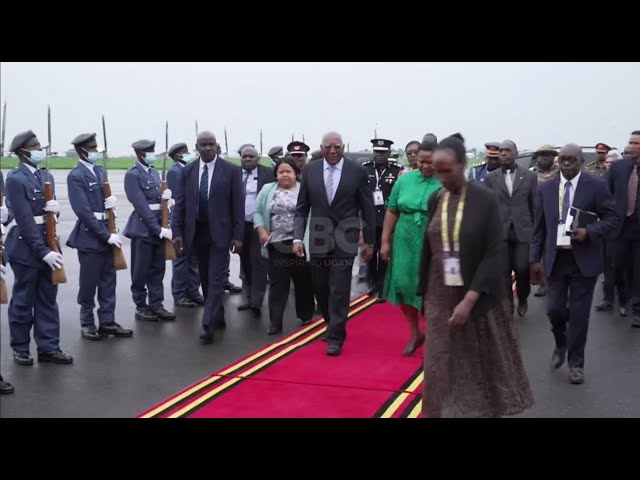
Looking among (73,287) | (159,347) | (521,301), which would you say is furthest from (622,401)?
(73,287)

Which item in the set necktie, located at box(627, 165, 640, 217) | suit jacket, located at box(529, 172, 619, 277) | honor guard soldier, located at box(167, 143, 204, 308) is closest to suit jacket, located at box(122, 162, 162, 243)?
honor guard soldier, located at box(167, 143, 204, 308)

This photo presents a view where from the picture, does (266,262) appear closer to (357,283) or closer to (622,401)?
(357,283)

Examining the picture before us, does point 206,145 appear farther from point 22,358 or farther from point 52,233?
point 22,358

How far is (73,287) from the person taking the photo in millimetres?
10008

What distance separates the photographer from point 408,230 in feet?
22.3

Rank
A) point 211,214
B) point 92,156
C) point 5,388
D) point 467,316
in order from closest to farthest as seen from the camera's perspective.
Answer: point 467,316, point 5,388, point 92,156, point 211,214

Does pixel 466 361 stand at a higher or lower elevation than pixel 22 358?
higher

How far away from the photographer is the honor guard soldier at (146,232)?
8.47 m

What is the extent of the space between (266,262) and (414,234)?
9.26ft

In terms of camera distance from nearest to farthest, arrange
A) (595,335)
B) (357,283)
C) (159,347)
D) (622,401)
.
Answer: (622,401), (159,347), (595,335), (357,283)

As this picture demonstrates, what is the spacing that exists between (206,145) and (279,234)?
1.31 metres

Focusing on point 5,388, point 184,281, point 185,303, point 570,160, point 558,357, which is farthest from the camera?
point 184,281

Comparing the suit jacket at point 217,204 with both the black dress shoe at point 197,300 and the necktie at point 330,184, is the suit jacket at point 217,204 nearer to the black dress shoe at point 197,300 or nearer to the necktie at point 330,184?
the necktie at point 330,184

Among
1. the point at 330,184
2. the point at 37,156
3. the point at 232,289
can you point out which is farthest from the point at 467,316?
the point at 232,289
